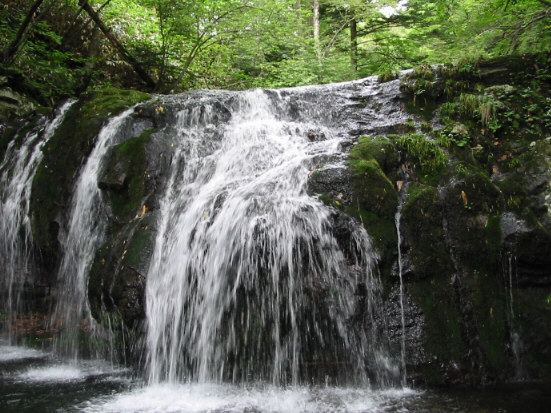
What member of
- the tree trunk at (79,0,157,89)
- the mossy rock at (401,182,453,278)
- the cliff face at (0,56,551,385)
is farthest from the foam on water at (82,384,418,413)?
the tree trunk at (79,0,157,89)

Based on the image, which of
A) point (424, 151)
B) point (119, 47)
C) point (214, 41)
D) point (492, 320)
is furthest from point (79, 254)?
point (214, 41)

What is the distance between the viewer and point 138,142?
6031 mm

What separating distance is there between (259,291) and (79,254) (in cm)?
319

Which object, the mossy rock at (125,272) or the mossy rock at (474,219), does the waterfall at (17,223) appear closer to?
the mossy rock at (125,272)

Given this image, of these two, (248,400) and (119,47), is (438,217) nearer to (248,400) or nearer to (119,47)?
(248,400)

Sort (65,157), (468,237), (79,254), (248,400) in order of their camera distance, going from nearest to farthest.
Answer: (248,400) → (468,237) → (79,254) → (65,157)

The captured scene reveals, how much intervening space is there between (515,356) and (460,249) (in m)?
1.18

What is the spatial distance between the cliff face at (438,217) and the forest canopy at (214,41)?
2.47 feet

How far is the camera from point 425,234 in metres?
4.50

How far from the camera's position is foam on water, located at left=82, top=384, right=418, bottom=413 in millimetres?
3613

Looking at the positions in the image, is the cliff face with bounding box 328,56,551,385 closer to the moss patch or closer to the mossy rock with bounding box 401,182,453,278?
the mossy rock with bounding box 401,182,453,278

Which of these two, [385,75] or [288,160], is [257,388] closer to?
A: [288,160]

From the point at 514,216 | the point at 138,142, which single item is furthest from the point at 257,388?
the point at 138,142

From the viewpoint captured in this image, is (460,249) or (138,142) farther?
(138,142)
